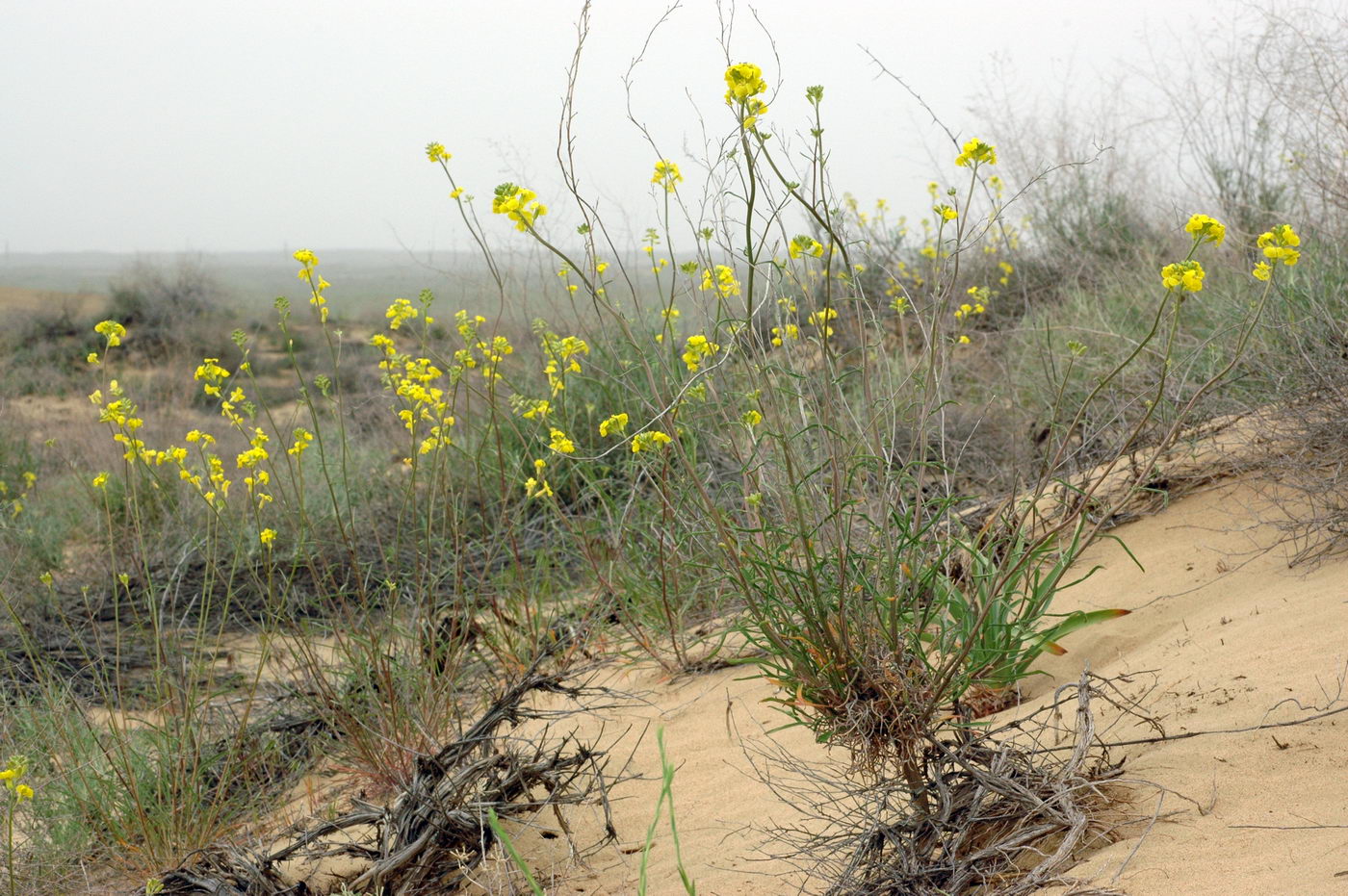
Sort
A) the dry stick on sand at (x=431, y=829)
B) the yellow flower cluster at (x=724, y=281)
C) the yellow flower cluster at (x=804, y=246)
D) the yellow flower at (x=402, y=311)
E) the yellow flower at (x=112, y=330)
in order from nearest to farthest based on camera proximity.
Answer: the yellow flower cluster at (x=804, y=246)
the dry stick on sand at (x=431, y=829)
the yellow flower cluster at (x=724, y=281)
the yellow flower at (x=112, y=330)
the yellow flower at (x=402, y=311)

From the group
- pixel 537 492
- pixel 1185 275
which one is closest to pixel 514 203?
pixel 1185 275

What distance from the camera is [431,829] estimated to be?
229 cm

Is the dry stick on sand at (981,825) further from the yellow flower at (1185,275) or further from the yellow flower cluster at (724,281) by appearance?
the yellow flower cluster at (724,281)

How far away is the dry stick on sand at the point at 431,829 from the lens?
7.41 ft

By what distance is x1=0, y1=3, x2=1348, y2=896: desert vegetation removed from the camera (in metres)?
1.99

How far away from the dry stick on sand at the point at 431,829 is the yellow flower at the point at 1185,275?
5.11 ft

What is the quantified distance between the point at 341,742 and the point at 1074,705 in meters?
2.16

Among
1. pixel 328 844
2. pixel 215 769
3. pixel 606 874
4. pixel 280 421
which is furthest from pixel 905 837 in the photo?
pixel 280 421

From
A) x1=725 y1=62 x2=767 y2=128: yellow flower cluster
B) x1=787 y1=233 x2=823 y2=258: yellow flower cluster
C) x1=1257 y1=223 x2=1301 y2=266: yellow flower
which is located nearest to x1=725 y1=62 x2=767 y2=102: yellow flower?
x1=725 y1=62 x2=767 y2=128: yellow flower cluster

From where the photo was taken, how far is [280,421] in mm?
13750

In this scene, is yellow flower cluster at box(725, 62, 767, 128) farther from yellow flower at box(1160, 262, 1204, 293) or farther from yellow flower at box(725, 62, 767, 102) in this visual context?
yellow flower at box(1160, 262, 1204, 293)

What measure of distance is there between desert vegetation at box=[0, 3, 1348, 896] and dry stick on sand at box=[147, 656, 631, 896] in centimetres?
1

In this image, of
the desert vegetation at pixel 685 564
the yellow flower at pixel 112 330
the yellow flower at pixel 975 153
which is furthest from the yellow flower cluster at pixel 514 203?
the yellow flower at pixel 112 330

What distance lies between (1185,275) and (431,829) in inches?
75.2
